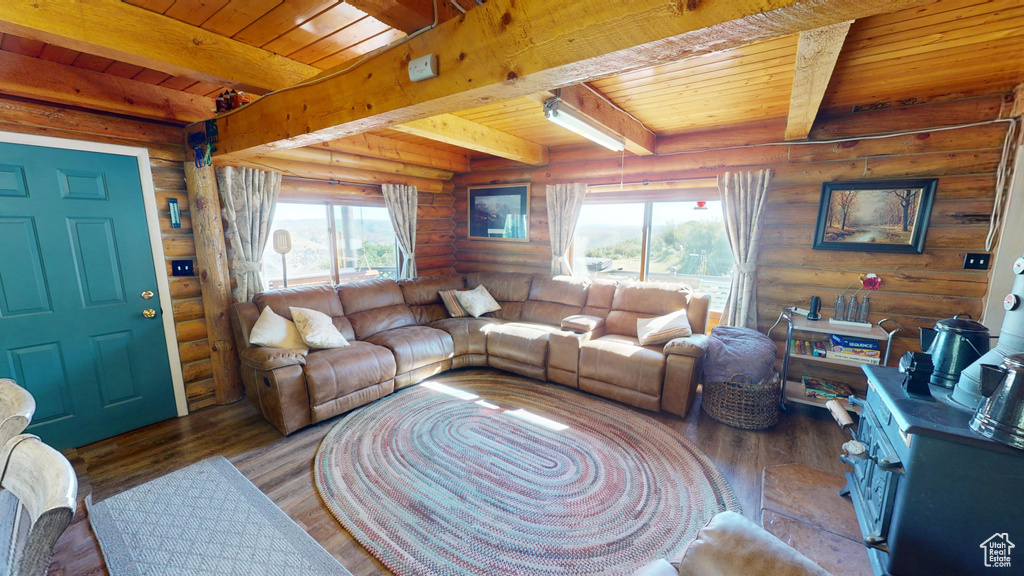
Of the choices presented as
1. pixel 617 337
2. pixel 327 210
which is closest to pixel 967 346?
pixel 617 337

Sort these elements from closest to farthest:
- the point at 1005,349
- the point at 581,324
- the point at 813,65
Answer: the point at 1005,349 → the point at 813,65 → the point at 581,324

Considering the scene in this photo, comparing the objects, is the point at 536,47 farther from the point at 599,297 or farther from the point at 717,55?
the point at 599,297

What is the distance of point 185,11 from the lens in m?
1.72

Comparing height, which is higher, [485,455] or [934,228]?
[934,228]

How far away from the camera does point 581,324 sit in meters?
3.69

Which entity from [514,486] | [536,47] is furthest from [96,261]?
[536,47]

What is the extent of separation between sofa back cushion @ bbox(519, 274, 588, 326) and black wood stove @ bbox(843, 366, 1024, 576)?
2901 mm

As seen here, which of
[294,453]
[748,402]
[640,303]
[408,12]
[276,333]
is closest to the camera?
[408,12]

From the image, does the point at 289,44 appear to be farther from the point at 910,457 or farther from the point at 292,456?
the point at 910,457

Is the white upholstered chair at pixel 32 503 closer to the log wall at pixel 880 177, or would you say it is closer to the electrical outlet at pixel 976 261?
the log wall at pixel 880 177

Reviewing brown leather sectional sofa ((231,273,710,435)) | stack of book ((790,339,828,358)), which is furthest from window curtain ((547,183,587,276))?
stack of book ((790,339,828,358))

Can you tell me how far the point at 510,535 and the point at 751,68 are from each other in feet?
9.28

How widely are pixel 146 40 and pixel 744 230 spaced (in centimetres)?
413

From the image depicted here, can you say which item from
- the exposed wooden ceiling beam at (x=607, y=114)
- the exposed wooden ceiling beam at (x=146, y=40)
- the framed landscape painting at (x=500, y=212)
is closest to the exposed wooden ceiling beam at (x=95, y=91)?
the exposed wooden ceiling beam at (x=146, y=40)
